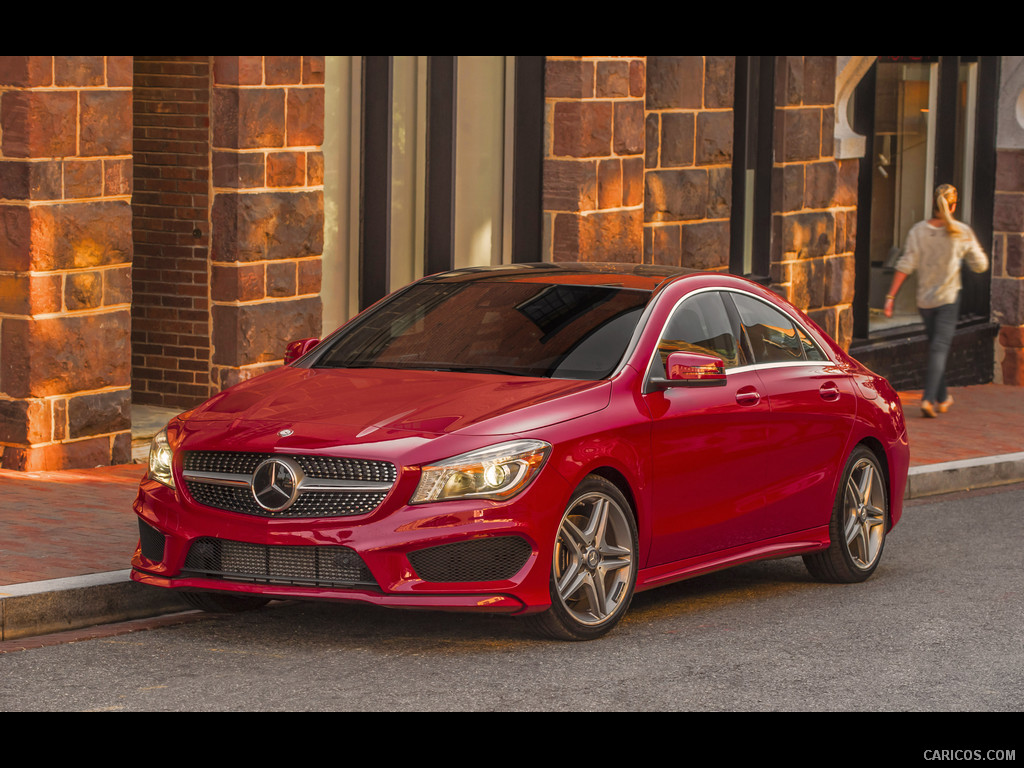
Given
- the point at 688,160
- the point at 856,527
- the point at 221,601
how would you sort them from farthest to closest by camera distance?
the point at 688,160 → the point at 856,527 → the point at 221,601

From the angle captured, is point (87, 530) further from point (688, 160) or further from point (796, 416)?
point (688, 160)

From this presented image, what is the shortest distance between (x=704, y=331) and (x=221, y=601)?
246 cm

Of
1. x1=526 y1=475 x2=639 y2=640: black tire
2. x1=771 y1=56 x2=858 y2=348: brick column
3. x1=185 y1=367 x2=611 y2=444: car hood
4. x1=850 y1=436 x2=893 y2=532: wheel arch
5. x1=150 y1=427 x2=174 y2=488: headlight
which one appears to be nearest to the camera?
x1=185 y1=367 x2=611 y2=444: car hood

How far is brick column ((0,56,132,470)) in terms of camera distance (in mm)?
10820

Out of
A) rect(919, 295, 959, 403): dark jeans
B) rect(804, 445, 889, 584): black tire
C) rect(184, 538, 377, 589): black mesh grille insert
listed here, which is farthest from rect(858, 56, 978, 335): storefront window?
rect(184, 538, 377, 589): black mesh grille insert

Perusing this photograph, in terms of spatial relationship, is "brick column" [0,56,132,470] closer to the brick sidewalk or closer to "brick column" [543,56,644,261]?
the brick sidewalk

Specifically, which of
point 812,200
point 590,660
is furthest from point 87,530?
point 812,200

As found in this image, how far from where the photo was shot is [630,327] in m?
8.14

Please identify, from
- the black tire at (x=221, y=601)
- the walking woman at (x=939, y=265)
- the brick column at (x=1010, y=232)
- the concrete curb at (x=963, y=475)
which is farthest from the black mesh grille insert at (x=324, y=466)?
the brick column at (x=1010, y=232)

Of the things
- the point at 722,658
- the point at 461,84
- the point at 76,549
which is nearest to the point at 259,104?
the point at 461,84

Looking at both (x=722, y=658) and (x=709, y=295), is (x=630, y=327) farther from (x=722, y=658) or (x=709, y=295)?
(x=722, y=658)

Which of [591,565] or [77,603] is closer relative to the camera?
[591,565]

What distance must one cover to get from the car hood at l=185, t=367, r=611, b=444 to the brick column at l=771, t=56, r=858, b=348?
959cm

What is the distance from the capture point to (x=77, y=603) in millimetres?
7777
